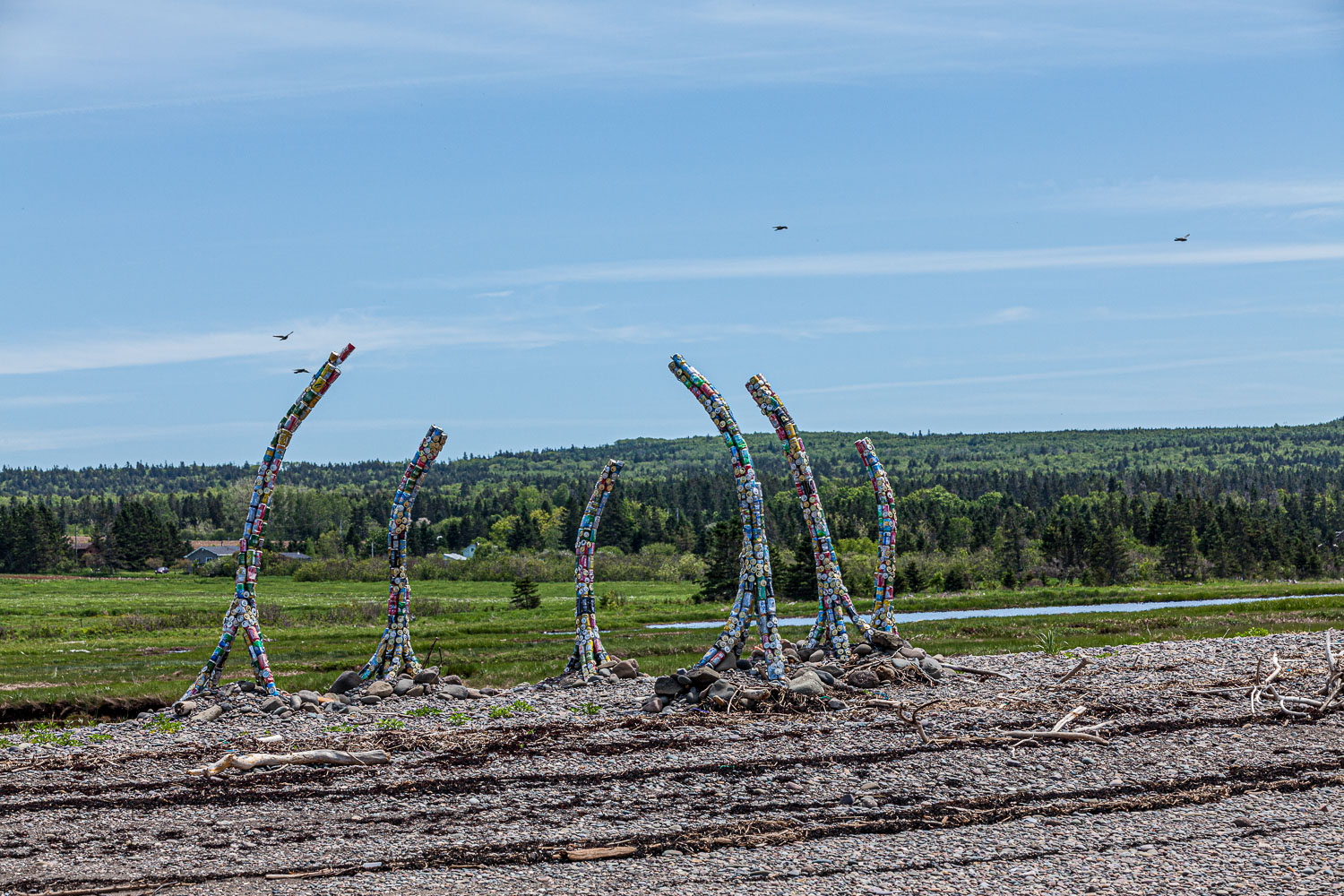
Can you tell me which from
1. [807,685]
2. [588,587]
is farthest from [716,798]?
[588,587]

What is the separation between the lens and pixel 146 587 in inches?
3374

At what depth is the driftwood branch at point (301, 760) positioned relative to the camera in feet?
49.6

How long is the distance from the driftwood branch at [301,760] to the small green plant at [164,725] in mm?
2832

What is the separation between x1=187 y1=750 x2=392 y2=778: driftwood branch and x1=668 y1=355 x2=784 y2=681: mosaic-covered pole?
594cm

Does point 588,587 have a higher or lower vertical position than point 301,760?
higher

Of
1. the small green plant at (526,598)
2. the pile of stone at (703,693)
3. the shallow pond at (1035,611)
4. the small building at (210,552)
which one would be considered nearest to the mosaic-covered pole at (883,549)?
the pile of stone at (703,693)

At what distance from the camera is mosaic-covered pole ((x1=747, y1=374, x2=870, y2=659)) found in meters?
20.3

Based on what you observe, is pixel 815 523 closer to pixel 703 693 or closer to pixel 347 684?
pixel 703 693

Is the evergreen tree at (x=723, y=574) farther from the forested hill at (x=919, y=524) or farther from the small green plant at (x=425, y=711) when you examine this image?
the small green plant at (x=425, y=711)

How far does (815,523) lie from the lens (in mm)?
20312

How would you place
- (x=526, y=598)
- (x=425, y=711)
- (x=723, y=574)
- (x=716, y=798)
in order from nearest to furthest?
(x=716, y=798) → (x=425, y=711) → (x=526, y=598) → (x=723, y=574)

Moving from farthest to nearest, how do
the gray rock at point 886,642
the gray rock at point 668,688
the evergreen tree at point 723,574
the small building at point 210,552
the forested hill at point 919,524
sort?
1. the small building at point 210,552
2. the forested hill at point 919,524
3. the evergreen tree at point 723,574
4. the gray rock at point 886,642
5. the gray rock at point 668,688

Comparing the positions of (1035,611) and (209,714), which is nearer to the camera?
(209,714)

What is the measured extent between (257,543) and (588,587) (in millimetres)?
5579
